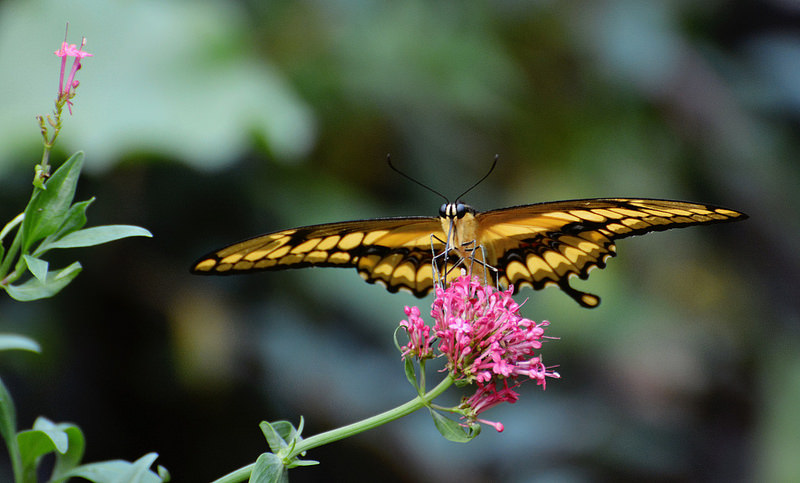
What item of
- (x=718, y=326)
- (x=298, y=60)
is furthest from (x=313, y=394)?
(x=718, y=326)

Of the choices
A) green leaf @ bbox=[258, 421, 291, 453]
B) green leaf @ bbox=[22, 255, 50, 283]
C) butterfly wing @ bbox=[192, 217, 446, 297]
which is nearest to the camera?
green leaf @ bbox=[22, 255, 50, 283]

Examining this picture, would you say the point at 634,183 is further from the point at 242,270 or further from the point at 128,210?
the point at 242,270

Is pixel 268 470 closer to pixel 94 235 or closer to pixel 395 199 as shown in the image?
pixel 94 235

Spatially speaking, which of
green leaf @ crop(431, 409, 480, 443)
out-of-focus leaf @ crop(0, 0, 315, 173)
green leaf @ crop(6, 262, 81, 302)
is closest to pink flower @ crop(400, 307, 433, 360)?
green leaf @ crop(431, 409, 480, 443)

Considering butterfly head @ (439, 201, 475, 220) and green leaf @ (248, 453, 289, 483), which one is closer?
green leaf @ (248, 453, 289, 483)

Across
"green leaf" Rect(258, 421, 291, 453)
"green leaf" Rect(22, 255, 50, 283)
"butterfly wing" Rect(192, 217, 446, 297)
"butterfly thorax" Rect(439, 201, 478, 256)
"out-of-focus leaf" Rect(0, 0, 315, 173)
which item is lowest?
"green leaf" Rect(258, 421, 291, 453)

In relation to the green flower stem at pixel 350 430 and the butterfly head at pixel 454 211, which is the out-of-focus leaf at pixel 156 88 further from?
the green flower stem at pixel 350 430

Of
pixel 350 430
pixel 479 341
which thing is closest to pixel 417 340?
pixel 479 341

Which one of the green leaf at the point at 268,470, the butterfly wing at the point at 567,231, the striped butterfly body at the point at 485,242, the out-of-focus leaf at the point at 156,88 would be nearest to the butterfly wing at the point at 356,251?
the striped butterfly body at the point at 485,242

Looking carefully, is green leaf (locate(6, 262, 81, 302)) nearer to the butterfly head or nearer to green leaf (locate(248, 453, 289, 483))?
green leaf (locate(248, 453, 289, 483))
